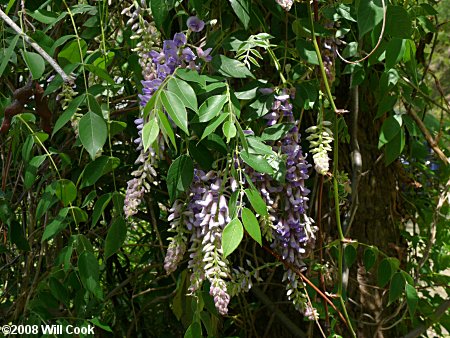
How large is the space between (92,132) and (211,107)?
192 mm

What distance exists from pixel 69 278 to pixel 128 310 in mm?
556

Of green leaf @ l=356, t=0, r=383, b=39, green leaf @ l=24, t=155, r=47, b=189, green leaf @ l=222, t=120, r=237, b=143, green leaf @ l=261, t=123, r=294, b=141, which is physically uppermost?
green leaf @ l=356, t=0, r=383, b=39

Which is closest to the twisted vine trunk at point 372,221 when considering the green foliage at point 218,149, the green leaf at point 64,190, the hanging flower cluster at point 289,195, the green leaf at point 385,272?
the green foliage at point 218,149

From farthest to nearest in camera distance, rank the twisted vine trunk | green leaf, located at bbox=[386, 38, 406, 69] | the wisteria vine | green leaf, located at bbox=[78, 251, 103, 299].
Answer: the twisted vine trunk, green leaf, located at bbox=[78, 251, 103, 299], green leaf, located at bbox=[386, 38, 406, 69], the wisteria vine

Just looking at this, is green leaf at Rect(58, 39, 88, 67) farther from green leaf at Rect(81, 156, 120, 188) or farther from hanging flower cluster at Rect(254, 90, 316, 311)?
hanging flower cluster at Rect(254, 90, 316, 311)

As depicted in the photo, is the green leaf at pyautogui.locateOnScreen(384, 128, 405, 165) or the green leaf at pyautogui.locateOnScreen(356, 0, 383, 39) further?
the green leaf at pyautogui.locateOnScreen(384, 128, 405, 165)

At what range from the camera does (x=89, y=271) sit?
3.90ft

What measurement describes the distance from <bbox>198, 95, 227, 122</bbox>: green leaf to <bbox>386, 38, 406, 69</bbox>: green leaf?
29 cm

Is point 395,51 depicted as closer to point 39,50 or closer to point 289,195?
point 289,195

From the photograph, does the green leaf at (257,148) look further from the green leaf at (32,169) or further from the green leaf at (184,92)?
the green leaf at (32,169)

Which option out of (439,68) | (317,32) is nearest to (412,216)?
(317,32)

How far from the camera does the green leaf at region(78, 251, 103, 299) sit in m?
1.18

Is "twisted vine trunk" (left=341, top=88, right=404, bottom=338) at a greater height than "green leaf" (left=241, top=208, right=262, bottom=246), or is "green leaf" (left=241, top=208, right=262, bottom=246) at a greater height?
"green leaf" (left=241, top=208, right=262, bottom=246)

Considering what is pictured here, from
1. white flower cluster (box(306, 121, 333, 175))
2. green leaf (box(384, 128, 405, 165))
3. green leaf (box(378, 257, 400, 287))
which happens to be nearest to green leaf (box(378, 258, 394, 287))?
green leaf (box(378, 257, 400, 287))
